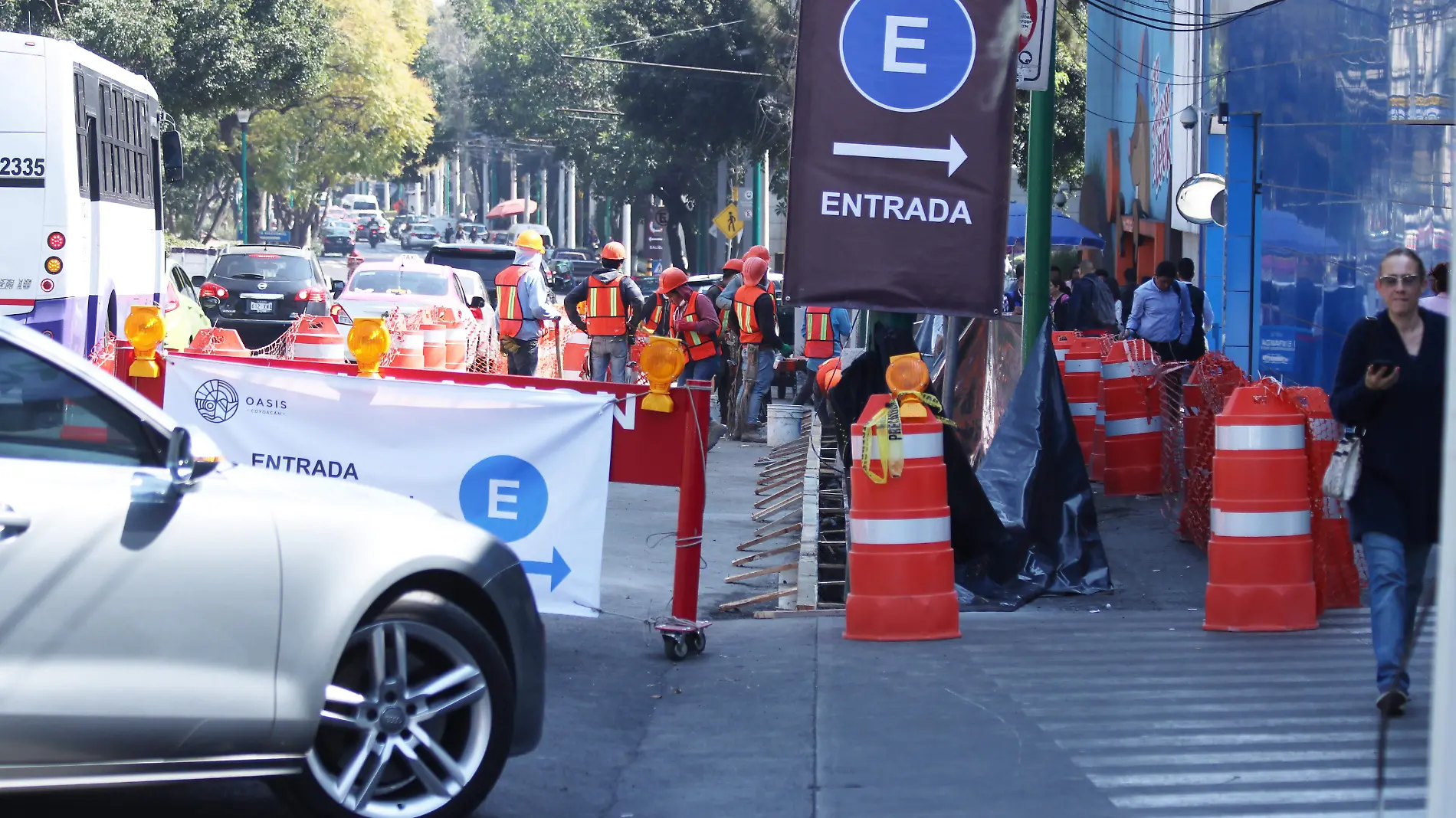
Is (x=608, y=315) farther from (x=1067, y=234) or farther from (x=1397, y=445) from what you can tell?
(x=1067, y=234)

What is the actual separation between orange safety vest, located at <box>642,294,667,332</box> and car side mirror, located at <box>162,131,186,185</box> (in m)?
7.63

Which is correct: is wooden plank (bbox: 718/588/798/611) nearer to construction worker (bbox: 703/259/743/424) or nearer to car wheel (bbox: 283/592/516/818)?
car wheel (bbox: 283/592/516/818)

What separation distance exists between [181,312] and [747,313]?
743 cm

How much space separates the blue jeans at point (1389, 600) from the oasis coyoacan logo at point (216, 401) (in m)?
4.75

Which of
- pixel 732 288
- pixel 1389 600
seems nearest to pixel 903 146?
pixel 1389 600

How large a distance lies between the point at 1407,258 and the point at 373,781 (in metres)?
4.07

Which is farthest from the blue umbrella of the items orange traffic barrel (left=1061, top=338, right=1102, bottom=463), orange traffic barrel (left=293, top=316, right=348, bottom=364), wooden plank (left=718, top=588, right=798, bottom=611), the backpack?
wooden plank (left=718, top=588, right=798, bottom=611)

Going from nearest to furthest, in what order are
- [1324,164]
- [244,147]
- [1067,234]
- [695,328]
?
[1324,164], [695,328], [1067,234], [244,147]

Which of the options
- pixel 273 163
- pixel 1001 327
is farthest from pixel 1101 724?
pixel 273 163

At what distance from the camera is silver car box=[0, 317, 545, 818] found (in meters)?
4.08

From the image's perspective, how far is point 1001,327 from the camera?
11.1 m

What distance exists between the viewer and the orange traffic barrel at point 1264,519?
743 centimetres

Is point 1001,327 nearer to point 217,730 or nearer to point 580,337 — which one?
point 217,730

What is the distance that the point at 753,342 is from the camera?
61.0 ft
